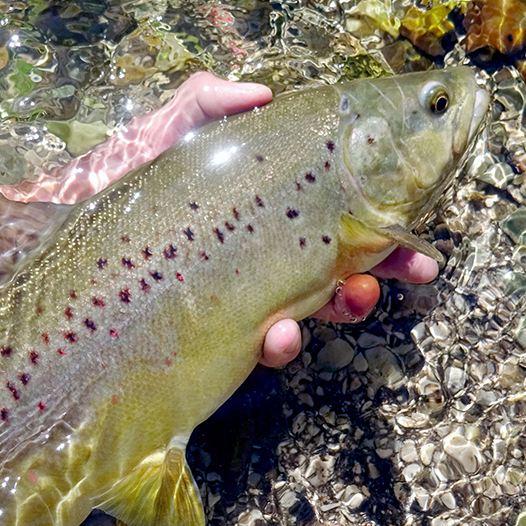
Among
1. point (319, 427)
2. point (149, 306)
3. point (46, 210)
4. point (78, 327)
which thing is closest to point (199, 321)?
point (149, 306)

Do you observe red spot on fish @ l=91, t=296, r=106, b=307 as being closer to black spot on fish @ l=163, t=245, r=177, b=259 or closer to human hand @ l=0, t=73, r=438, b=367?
black spot on fish @ l=163, t=245, r=177, b=259

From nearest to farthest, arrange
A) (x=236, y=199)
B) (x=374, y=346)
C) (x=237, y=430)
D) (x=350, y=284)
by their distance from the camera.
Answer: (x=236, y=199)
(x=350, y=284)
(x=237, y=430)
(x=374, y=346)

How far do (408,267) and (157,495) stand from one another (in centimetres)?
206

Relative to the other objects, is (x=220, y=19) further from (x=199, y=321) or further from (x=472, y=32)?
(x=199, y=321)

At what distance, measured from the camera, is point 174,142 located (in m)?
4.09

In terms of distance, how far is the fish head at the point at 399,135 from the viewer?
3164mm

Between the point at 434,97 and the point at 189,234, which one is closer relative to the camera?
the point at 189,234

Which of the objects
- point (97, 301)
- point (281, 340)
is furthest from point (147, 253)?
point (281, 340)

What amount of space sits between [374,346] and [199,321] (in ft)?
5.06

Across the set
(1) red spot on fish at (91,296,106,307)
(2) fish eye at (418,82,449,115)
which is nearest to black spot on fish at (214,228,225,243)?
(1) red spot on fish at (91,296,106,307)

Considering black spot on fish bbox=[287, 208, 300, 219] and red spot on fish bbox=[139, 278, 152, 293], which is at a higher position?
black spot on fish bbox=[287, 208, 300, 219]

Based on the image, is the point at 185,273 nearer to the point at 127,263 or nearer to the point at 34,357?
the point at 127,263

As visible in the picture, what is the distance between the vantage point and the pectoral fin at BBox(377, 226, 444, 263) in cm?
308

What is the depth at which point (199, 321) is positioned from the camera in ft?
9.71
